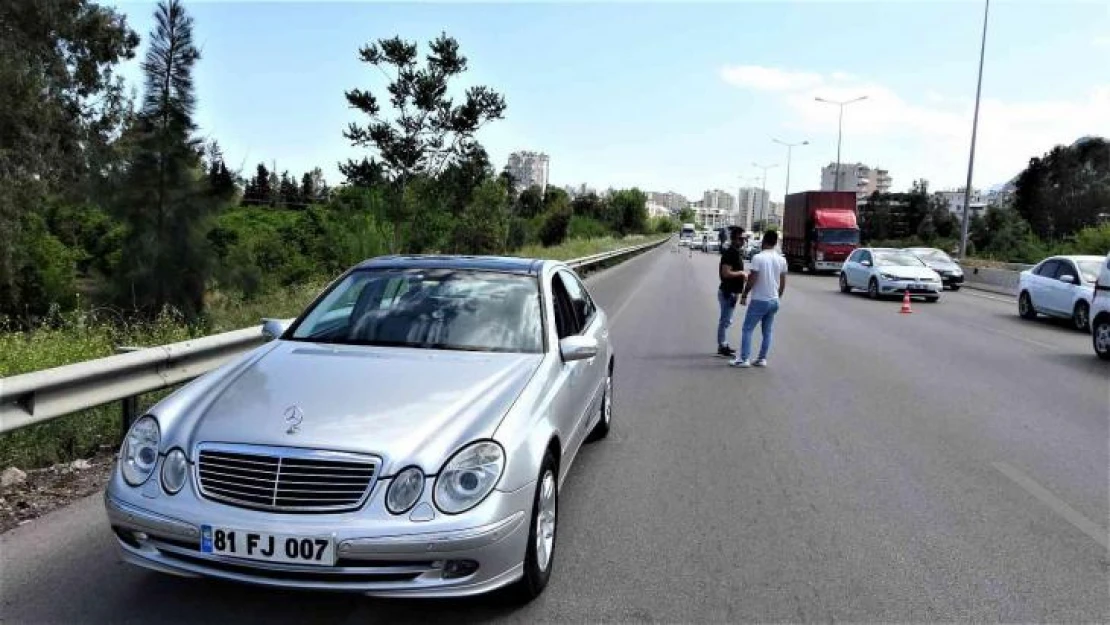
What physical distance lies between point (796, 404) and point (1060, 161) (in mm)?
103714

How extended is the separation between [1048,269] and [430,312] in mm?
17501

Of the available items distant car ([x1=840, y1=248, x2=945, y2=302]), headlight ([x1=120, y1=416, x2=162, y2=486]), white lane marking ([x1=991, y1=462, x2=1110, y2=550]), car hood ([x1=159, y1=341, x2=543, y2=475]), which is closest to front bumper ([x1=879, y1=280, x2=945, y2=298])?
distant car ([x1=840, y1=248, x2=945, y2=302])

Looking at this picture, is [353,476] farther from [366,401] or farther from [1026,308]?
[1026,308]

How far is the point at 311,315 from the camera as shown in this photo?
5176 millimetres

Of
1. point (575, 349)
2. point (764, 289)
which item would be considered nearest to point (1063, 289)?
point (764, 289)

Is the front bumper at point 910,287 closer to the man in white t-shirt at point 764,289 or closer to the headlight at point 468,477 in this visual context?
the man in white t-shirt at point 764,289

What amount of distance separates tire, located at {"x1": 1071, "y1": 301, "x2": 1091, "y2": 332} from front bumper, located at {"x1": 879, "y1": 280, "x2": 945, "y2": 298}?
20.4 ft

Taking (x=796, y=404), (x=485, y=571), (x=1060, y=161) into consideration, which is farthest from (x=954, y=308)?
(x=1060, y=161)

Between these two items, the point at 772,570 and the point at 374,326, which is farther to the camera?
the point at 374,326

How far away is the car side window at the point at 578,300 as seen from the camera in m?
6.08

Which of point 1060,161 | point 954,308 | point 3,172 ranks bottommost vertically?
point 954,308

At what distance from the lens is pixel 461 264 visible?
5.56 meters

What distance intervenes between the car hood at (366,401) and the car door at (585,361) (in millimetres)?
839

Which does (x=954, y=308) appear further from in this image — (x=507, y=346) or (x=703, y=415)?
(x=507, y=346)
